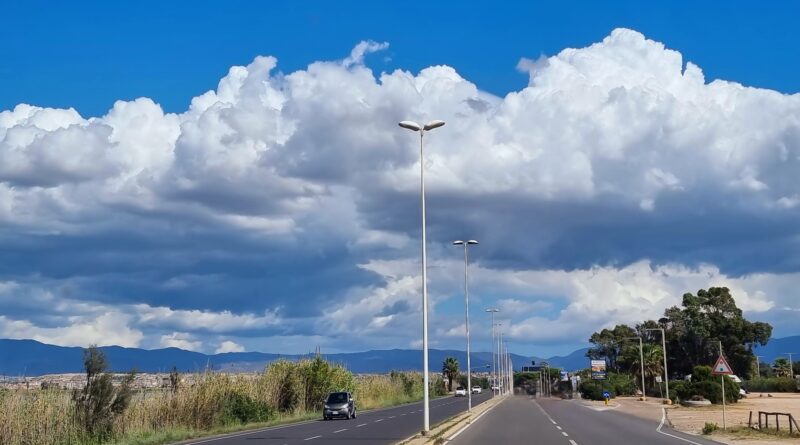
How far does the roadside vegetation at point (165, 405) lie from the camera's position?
2962cm

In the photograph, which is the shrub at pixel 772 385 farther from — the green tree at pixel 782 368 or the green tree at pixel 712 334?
the green tree at pixel 782 368

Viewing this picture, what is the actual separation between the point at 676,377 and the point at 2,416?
118 metres

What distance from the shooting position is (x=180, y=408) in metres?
40.9

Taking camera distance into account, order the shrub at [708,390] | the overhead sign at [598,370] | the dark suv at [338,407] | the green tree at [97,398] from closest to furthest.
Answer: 1. the green tree at [97,398]
2. the dark suv at [338,407]
3. the shrub at [708,390]
4. the overhead sign at [598,370]

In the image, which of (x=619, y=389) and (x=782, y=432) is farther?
(x=619, y=389)

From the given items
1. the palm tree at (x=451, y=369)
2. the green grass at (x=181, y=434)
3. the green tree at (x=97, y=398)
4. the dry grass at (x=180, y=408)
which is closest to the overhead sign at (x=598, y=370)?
the palm tree at (x=451, y=369)

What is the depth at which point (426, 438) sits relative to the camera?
28.2 metres

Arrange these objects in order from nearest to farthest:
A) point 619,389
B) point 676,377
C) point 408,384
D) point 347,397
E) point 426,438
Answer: point 426,438, point 347,397, point 408,384, point 619,389, point 676,377

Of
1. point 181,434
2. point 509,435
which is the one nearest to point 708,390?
point 509,435

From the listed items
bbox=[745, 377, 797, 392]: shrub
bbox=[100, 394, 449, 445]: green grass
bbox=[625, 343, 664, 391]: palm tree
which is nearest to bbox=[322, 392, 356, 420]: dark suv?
bbox=[100, 394, 449, 445]: green grass

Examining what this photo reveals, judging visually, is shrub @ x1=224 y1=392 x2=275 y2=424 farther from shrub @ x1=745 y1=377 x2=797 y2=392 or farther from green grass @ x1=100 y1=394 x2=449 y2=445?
shrub @ x1=745 y1=377 x2=797 y2=392

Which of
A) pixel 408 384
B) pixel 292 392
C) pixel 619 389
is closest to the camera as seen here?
pixel 292 392

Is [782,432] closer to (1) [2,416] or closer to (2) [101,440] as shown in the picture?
(2) [101,440]

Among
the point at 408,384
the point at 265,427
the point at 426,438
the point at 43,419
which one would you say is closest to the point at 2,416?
the point at 43,419
